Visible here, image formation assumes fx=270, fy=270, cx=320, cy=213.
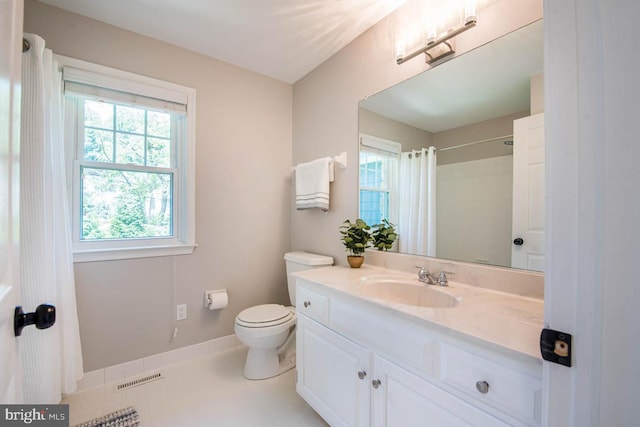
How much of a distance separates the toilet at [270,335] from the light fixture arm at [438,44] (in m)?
1.40

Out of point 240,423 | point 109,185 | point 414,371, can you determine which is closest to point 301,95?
point 109,185

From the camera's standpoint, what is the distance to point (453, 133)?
1.46 m

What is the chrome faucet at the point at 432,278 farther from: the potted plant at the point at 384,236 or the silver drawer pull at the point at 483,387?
the silver drawer pull at the point at 483,387

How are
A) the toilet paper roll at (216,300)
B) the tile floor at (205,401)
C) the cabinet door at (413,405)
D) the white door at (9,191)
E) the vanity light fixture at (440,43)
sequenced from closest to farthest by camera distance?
the white door at (9,191)
the cabinet door at (413,405)
the vanity light fixture at (440,43)
the tile floor at (205,401)
the toilet paper roll at (216,300)

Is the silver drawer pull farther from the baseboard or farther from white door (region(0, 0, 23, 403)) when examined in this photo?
the baseboard

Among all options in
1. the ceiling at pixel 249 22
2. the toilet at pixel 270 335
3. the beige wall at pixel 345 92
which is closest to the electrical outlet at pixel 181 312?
the toilet at pixel 270 335

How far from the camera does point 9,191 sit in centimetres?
60

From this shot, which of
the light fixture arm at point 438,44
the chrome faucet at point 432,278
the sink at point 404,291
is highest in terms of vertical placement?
the light fixture arm at point 438,44

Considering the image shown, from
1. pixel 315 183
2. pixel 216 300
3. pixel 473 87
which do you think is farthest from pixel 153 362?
pixel 473 87

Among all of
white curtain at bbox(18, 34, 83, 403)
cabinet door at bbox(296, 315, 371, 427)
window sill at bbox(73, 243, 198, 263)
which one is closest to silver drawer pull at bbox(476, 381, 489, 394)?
cabinet door at bbox(296, 315, 371, 427)

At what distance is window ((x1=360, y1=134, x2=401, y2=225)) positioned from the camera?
5.77 feet

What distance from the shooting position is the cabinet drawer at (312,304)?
1.39 metres

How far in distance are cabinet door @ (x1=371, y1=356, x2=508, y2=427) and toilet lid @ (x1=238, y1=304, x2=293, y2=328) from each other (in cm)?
91

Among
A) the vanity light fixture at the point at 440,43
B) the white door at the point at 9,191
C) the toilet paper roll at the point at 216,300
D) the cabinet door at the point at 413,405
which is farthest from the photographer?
the toilet paper roll at the point at 216,300
